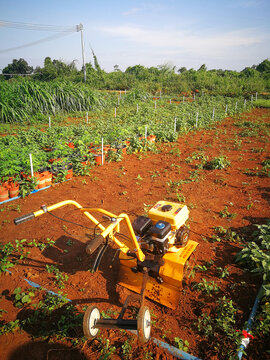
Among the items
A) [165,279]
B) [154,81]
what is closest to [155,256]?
[165,279]

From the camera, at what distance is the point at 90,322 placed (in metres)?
2.64

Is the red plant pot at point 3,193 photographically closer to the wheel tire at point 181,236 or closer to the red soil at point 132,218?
the red soil at point 132,218

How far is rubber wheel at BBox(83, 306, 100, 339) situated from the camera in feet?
8.44

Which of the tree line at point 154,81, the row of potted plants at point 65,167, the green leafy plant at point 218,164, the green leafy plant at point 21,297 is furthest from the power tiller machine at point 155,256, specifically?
the tree line at point 154,81

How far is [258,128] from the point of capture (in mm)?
15016

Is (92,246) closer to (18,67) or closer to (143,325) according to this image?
(143,325)

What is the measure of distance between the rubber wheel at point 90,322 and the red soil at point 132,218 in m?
0.24

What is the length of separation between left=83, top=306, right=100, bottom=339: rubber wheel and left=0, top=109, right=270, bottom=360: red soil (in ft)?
0.80

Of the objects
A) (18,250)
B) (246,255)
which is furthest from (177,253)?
(18,250)

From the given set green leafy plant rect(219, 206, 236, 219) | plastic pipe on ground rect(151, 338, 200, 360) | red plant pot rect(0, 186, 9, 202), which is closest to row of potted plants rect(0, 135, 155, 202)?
red plant pot rect(0, 186, 9, 202)

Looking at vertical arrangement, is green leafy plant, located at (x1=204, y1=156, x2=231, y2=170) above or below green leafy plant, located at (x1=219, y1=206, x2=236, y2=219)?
above

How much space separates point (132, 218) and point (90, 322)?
281 centimetres

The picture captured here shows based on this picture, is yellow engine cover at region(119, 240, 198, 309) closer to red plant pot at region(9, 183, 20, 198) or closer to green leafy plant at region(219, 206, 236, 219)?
green leafy plant at region(219, 206, 236, 219)

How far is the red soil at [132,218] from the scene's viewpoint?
2.81m
